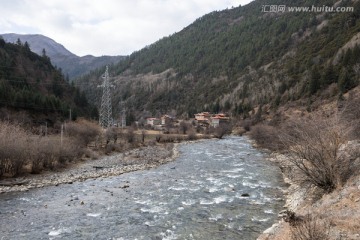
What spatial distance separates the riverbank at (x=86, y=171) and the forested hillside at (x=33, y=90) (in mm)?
24348

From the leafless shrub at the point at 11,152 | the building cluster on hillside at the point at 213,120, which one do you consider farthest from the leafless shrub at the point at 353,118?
the building cluster on hillside at the point at 213,120

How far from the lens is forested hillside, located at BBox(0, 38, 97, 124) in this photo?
64.8 meters

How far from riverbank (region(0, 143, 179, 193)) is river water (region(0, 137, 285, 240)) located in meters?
1.79

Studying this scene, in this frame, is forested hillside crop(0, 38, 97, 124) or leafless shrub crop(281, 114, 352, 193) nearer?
leafless shrub crop(281, 114, 352, 193)

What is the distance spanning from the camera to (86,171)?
111 feet

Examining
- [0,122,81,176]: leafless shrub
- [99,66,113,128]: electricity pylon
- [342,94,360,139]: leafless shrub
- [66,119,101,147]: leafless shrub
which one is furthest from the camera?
[99,66,113,128]: electricity pylon

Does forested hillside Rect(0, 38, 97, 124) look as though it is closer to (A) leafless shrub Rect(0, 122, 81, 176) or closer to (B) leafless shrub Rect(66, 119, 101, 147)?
(B) leafless shrub Rect(66, 119, 101, 147)

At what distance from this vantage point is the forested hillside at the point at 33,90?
6481cm

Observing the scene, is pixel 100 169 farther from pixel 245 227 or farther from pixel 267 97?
pixel 267 97

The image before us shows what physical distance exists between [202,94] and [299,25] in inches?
2594

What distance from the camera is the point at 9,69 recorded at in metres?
87.4

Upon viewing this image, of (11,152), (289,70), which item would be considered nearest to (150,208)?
(11,152)

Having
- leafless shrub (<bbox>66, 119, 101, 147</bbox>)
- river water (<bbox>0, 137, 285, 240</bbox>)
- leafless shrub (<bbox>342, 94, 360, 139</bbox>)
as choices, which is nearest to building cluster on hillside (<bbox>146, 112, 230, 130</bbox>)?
leafless shrub (<bbox>66, 119, 101, 147</bbox>)

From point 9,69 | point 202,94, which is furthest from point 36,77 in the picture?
point 202,94
